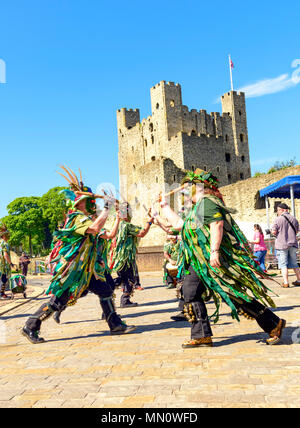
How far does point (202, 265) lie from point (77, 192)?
178 centimetres

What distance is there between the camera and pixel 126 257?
813 cm

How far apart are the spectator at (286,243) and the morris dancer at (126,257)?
2940 millimetres

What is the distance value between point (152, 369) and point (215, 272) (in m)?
1.13

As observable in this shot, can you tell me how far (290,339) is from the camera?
4203 mm

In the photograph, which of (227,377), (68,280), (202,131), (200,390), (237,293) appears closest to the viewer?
(200,390)

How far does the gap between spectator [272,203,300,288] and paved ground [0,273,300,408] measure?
3.06 metres

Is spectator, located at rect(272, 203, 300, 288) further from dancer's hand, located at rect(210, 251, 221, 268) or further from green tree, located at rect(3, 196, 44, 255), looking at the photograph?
green tree, located at rect(3, 196, 44, 255)

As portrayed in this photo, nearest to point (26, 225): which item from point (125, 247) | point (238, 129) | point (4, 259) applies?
point (238, 129)

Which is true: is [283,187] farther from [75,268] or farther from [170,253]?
[75,268]

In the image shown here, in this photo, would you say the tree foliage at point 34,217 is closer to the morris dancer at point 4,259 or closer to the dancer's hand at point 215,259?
the morris dancer at point 4,259

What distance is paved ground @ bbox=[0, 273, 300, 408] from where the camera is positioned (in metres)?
2.77

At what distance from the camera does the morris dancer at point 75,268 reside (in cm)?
495

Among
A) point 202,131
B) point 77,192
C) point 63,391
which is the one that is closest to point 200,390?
point 63,391

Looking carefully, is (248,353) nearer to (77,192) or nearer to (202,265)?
(202,265)
